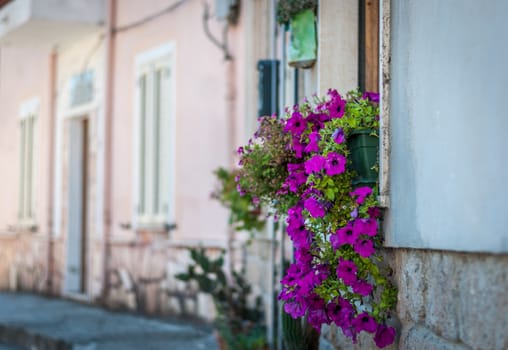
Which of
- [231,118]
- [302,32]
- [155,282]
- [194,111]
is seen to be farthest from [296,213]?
[155,282]

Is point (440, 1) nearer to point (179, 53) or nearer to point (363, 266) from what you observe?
point (363, 266)

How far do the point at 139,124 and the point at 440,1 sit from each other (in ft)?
23.3

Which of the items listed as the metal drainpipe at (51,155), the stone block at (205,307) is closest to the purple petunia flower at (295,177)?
the stone block at (205,307)

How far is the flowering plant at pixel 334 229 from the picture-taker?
13.1 feet

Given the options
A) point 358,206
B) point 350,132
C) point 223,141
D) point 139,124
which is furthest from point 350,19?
point 139,124

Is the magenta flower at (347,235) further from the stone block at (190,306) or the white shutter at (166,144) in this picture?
the white shutter at (166,144)

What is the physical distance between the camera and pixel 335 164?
409 centimetres

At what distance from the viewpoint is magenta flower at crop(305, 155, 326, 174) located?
4.13 m

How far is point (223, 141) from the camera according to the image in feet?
28.1

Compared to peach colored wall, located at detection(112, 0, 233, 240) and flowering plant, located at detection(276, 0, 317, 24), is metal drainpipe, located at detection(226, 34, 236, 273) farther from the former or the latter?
flowering plant, located at detection(276, 0, 317, 24)

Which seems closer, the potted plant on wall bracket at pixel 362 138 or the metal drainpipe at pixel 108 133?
the potted plant on wall bracket at pixel 362 138

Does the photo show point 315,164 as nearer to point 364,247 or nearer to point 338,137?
point 338,137

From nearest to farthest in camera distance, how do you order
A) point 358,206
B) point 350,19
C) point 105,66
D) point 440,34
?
point 440,34 < point 358,206 < point 350,19 < point 105,66

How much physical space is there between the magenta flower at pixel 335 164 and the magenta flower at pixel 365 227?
268 millimetres
